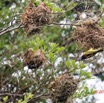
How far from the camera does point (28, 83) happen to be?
378 centimetres

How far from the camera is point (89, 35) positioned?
2.69 meters

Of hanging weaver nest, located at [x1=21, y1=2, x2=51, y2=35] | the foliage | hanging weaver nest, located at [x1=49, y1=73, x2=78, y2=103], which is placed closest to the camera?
hanging weaver nest, located at [x1=21, y1=2, x2=51, y2=35]

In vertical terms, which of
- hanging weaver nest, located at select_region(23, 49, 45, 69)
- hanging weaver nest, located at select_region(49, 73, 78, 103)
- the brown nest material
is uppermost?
the brown nest material

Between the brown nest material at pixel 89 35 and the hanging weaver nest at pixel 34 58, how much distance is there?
0.29 metres

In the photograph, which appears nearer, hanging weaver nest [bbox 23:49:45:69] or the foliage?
hanging weaver nest [bbox 23:49:45:69]

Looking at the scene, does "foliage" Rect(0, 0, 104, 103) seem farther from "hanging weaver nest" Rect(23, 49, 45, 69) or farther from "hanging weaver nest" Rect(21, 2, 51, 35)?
"hanging weaver nest" Rect(21, 2, 51, 35)

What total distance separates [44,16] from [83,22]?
1.14 ft

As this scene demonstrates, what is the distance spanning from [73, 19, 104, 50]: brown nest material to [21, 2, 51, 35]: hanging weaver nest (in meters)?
0.28

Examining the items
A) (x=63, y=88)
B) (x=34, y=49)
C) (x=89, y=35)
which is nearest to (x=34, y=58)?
(x=34, y=49)

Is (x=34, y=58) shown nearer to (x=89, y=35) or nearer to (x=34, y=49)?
(x=34, y=49)

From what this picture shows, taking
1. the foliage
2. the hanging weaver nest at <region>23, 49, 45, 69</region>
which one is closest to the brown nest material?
the foliage

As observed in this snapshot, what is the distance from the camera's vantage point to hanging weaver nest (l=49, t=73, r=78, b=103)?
2666 mm

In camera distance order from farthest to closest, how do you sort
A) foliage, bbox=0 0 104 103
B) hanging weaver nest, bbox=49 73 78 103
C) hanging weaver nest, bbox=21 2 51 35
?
1. foliage, bbox=0 0 104 103
2. hanging weaver nest, bbox=49 73 78 103
3. hanging weaver nest, bbox=21 2 51 35

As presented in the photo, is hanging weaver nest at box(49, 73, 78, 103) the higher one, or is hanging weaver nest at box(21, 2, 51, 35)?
hanging weaver nest at box(21, 2, 51, 35)
